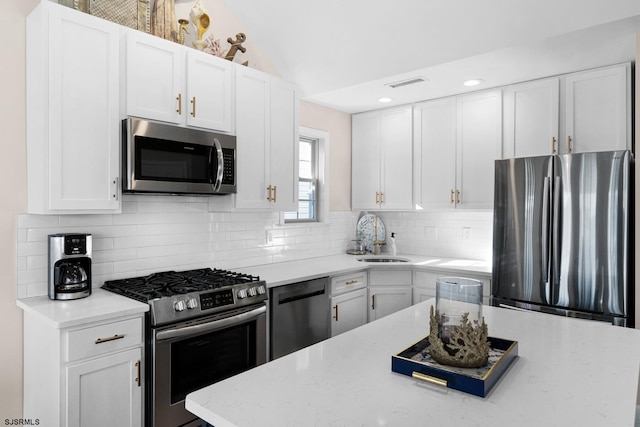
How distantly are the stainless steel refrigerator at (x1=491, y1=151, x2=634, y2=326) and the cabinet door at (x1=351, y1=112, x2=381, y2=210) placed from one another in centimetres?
149

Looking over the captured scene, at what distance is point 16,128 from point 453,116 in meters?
3.39

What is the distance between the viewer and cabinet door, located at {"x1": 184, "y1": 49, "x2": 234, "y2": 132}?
2771 mm

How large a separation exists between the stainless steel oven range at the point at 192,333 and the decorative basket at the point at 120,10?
159 cm

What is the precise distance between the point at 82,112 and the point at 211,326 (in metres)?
1.36

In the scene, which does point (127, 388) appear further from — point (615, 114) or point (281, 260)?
point (615, 114)

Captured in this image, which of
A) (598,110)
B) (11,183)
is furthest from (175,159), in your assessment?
(598,110)

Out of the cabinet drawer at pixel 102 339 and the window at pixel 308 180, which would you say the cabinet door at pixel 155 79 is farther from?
the window at pixel 308 180

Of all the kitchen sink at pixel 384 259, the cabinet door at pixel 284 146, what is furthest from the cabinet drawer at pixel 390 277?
the cabinet door at pixel 284 146

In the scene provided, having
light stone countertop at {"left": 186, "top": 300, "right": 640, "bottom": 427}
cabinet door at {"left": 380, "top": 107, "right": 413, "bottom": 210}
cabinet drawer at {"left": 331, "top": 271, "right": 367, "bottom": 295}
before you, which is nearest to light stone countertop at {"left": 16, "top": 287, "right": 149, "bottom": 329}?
light stone countertop at {"left": 186, "top": 300, "right": 640, "bottom": 427}

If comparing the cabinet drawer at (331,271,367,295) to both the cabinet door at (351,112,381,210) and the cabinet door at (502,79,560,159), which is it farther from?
the cabinet door at (502,79,560,159)

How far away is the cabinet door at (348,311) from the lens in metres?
3.51

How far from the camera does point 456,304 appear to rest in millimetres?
1250

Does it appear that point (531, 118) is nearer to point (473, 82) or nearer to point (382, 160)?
point (473, 82)

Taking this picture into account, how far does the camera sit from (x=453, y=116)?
3953 mm
